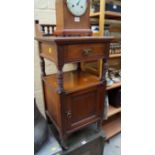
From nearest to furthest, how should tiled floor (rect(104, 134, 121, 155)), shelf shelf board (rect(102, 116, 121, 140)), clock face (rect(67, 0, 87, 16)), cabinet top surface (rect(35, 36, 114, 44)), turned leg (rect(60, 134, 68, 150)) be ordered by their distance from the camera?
cabinet top surface (rect(35, 36, 114, 44))
clock face (rect(67, 0, 87, 16))
turned leg (rect(60, 134, 68, 150))
tiled floor (rect(104, 134, 121, 155))
shelf shelf board (rect(102, 116, 121, 140))

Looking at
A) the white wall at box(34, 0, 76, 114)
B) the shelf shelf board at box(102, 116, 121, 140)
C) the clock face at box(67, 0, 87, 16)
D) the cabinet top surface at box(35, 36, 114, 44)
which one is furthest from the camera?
the shelf shelf board at box(102, 116, 121, 140)

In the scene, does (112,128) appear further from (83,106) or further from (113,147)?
(83,106)

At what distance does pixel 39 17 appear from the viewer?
1327 mm

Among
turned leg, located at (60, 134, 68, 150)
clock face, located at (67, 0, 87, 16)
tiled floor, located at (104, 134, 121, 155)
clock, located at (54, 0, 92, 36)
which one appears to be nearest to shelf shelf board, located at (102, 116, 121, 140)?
tiled floor, located at (104, 134, 121, 155)

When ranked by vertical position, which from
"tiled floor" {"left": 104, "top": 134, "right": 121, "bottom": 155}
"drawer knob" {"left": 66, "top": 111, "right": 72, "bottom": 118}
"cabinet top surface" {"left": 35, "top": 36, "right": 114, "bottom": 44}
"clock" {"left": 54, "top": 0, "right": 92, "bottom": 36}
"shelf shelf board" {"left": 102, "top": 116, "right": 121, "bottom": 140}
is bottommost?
"tiled floor" {"left": 104, "top": 134, "right": 121, "bottom": 155}

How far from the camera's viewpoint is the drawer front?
3.00ft

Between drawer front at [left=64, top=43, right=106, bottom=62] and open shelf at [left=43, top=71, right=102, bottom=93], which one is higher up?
drawer front at [left=64, top=43, right=106, bottom=62]

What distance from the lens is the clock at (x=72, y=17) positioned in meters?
0.98

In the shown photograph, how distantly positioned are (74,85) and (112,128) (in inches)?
42.8

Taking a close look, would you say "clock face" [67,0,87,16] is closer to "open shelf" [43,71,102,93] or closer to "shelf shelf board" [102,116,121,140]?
"open shelf" [43,71,102,93]
